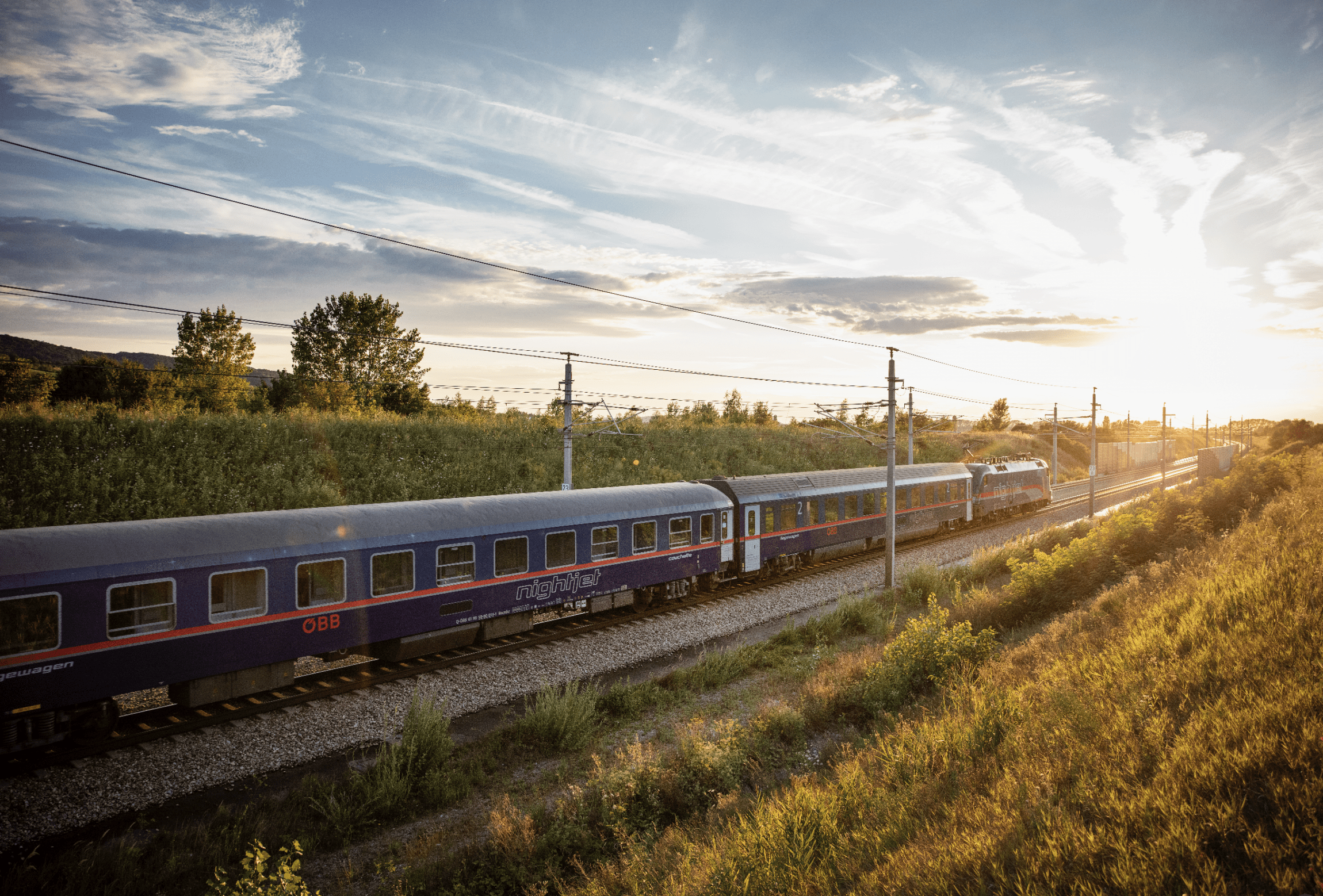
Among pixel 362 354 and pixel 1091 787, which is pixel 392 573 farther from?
pixel 362 354

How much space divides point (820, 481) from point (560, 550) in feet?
37.6

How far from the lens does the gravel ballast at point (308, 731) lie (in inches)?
337

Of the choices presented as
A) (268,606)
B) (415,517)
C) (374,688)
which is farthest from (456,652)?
(268,606)

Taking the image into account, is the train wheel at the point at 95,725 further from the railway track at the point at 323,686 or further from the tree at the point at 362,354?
the tree at the point at 362,354

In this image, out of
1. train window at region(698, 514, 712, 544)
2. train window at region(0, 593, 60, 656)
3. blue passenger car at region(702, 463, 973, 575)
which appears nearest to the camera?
train window at region(0, 593, 60, 656)

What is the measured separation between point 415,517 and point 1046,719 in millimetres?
11126

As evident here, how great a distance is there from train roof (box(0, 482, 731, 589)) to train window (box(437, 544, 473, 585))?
276 millimetres

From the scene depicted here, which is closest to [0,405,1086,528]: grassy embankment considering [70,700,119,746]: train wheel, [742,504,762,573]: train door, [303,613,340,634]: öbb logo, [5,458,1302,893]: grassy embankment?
[70,700,119,746]: train wheel

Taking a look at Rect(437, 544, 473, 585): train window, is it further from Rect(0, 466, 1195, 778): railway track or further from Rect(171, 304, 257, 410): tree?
Rect(171, 304, 257, 410): tree

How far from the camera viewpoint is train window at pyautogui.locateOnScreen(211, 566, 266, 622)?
10.7 metres

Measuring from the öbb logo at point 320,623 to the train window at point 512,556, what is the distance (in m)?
3.36

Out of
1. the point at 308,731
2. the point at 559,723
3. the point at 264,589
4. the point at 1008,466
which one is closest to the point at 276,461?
the point at 264,589

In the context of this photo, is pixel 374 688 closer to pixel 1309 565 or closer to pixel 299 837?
pixel 299 837

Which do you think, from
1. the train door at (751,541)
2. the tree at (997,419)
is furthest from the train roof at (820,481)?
the tree at (997,419)
